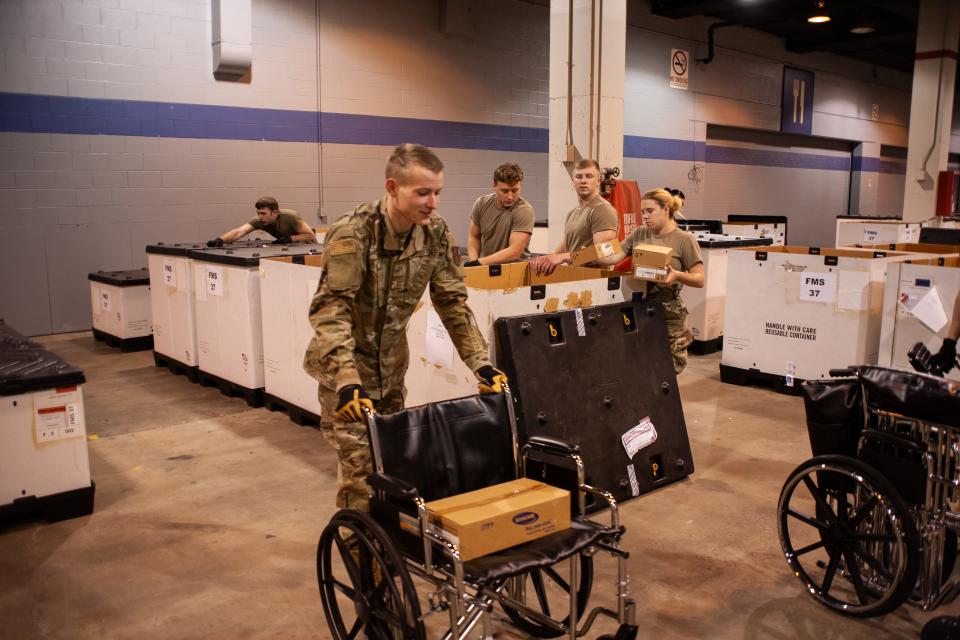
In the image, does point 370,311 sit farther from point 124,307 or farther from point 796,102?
point 796,102

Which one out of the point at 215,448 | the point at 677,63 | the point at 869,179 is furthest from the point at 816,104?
the point at 215,448

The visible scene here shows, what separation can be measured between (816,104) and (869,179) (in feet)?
12.3

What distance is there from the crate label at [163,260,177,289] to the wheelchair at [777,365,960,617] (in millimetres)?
4965

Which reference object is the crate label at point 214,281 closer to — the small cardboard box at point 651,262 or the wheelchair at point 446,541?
the small cardboard box at point 651,262

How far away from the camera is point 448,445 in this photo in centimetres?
227

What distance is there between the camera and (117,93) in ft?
26.0

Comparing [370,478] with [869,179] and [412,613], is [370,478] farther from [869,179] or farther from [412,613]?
[869,179]

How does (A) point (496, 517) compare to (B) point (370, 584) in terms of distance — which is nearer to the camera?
(A) point (496, 517)

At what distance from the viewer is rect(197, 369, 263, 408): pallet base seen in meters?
5.40

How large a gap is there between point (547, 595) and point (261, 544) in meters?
1.29

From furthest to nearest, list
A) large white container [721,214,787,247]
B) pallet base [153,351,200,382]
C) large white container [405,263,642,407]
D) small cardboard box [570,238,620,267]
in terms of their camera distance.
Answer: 1. large white container [721,214,787,247]
2. pallet base [153,351,200,382]
3. small cardboard box [570,238,620,267]
4. large white container [405,263,642,407]

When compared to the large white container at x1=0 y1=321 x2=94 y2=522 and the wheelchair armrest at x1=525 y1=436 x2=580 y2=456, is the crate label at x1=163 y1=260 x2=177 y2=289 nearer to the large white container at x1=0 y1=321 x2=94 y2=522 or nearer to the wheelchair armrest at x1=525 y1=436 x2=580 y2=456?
the large white container at x1=0 y1=321 x2=94 y2=522

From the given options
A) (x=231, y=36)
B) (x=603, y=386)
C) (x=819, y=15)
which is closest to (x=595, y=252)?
(x=603, y=386)

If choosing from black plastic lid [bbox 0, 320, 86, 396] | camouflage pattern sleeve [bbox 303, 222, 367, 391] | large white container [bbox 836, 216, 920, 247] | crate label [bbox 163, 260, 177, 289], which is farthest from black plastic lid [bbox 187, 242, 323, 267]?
large white container [bbox 836, 216, 920, 247]
